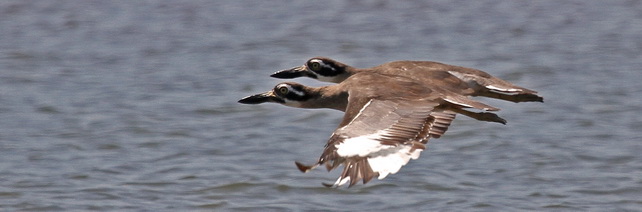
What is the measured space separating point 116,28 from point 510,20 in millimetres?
5339

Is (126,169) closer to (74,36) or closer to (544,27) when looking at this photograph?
(74,36)

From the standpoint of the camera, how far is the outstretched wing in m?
7.67

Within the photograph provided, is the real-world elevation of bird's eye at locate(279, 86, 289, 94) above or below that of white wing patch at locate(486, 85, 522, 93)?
below

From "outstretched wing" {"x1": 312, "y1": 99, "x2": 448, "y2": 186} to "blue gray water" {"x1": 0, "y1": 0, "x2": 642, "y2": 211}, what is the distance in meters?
2.85

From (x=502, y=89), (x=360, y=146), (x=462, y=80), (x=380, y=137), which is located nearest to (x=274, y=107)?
(x=462, y=80)

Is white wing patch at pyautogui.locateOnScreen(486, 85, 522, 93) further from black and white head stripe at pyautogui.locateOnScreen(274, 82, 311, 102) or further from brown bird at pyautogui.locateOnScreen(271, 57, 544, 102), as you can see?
black and white head stripe at pyautogui.locateOnScreen(274, 82, 311, 102)

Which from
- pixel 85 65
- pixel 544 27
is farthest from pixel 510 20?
pixel 85 65

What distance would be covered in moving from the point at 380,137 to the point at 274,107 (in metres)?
6.78

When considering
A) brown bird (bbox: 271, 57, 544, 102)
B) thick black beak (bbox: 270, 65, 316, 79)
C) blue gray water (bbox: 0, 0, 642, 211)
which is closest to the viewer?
brown bird (bbox: 271, 57, 544, 102)

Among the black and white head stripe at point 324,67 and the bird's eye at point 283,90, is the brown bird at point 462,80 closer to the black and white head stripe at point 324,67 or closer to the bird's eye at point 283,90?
the black and white head stripe at point 324,67

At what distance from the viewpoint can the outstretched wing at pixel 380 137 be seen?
302 inches

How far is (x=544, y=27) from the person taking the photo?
1875 centimetres

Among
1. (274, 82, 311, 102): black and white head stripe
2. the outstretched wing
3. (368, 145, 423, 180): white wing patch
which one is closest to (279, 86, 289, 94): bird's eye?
(274, 82, 311, 102): black and white head stripe

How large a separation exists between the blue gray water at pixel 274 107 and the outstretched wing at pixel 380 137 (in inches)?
112
